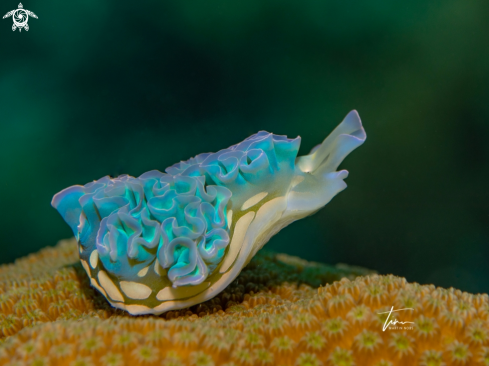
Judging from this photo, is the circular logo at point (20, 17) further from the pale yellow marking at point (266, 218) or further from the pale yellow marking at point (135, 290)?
the pale yellow marking at point (266, 218)

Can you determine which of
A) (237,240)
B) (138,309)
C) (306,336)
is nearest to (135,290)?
(138,309)

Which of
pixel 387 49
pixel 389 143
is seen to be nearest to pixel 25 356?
pixel 389 143

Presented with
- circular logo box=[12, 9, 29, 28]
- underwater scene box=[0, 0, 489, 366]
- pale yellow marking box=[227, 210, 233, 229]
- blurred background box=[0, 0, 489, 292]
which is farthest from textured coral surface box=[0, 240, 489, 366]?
circular logo box=[12, 9, 29, 28]

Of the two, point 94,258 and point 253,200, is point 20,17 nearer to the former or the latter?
point 94,258

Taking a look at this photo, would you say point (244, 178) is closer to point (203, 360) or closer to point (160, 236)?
point (160, 236)

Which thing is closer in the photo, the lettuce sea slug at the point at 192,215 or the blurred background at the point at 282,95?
the lettuce sea slug at the point at 192,215

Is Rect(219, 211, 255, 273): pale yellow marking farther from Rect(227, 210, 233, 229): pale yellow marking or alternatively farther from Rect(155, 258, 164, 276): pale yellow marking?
Rect(155, 258, 164, 276): pale yellow marking

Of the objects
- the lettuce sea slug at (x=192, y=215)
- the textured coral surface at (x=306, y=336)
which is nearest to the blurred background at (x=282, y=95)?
the lettuce sea slug at (x=192, y=215)
